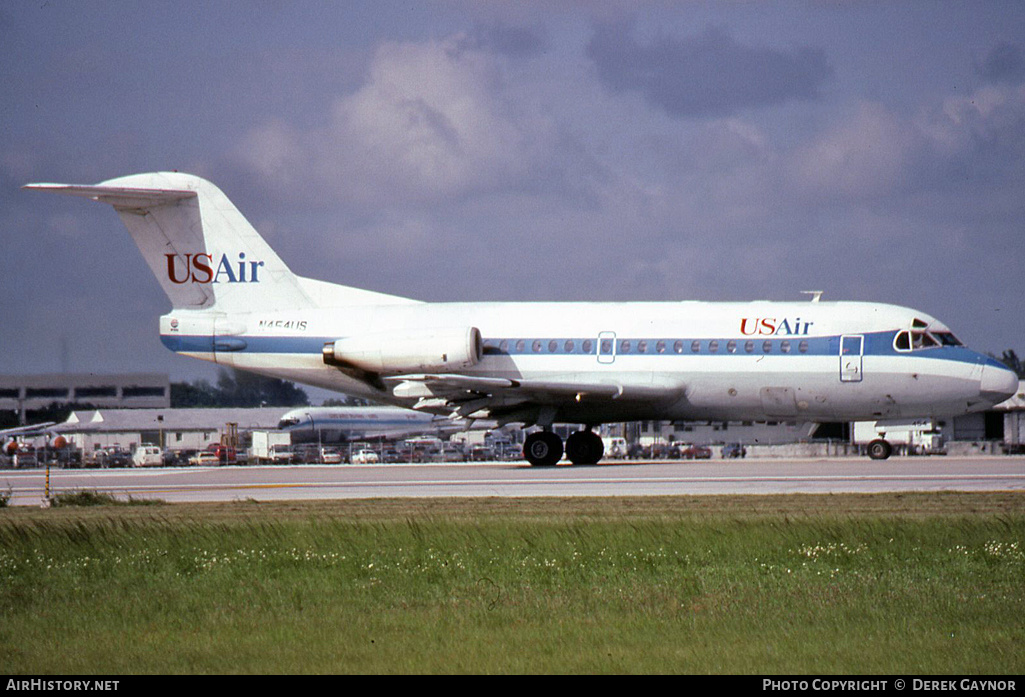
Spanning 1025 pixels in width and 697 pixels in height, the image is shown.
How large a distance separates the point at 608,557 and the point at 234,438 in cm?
6918

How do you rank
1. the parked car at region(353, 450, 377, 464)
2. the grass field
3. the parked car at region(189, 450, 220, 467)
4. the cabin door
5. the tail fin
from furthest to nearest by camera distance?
1. the parked car at region(189, 450, 220, 467)
2. the parked car at region(353, 450, 377, 464)
3. the tail fin
4. the cabin door
5. the grass field

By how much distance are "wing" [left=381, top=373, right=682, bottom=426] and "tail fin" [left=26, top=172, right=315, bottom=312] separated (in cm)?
518

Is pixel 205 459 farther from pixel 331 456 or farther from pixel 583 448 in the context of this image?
pixel 583 448

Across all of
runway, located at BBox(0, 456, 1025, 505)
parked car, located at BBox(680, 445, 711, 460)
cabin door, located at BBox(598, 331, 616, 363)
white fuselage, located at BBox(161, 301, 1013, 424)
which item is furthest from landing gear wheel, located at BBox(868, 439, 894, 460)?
parked car, located at BBox(680, 445, 711, 460)

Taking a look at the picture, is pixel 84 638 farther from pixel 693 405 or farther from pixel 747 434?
pixel 747 434

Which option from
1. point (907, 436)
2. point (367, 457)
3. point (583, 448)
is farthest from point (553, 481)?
point (907, 436)

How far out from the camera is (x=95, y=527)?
17.6 meters

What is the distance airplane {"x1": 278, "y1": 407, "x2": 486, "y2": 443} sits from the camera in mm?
89062

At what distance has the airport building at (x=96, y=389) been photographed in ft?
401

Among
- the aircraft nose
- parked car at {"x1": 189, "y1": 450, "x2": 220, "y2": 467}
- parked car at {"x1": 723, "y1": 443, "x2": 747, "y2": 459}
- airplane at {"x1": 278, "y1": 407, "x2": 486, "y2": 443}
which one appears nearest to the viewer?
the aircraft nose

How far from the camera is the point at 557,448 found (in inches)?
1346

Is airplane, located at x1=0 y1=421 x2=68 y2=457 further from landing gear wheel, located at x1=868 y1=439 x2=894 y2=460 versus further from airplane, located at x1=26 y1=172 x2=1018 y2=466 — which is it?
landing gear wheel, located at x1=868 y1=439 x2=894 y2=460

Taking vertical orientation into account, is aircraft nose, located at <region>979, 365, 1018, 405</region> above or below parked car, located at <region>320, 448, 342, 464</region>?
above
